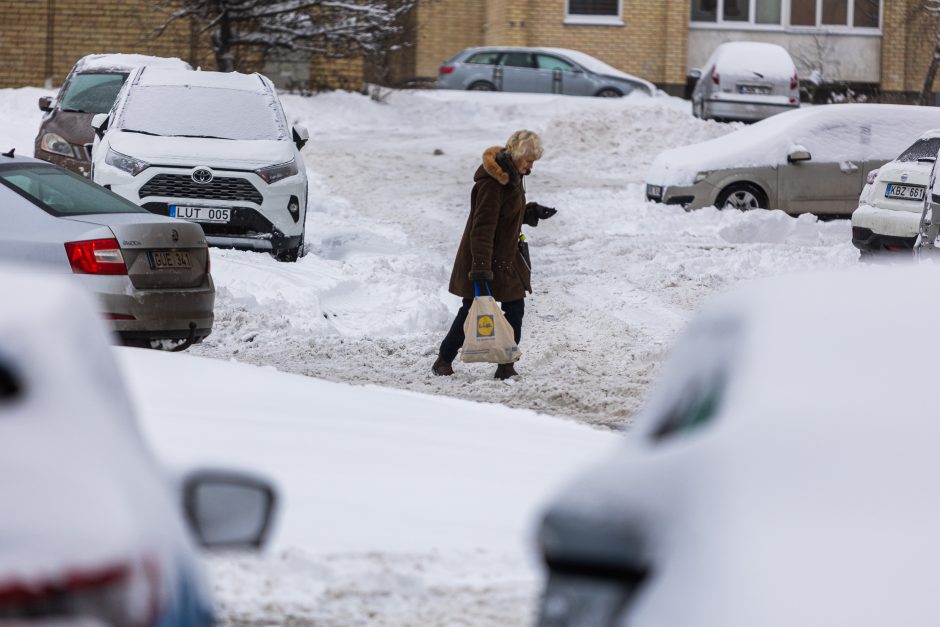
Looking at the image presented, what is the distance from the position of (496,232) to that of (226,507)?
22.6 feet

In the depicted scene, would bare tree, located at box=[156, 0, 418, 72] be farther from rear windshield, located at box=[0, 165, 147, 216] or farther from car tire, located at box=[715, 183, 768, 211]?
rear windshield, located at box=[0, 165, 147, 216]

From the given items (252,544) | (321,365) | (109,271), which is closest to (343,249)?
(321,365)

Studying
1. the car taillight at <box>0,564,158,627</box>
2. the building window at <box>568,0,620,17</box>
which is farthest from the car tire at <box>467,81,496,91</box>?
the car taillight at <box>0,564,158,627</box>

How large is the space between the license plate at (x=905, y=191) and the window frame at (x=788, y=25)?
22532 millimetres

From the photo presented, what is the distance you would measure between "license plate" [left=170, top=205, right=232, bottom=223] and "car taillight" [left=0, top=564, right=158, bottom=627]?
11094 millimetres

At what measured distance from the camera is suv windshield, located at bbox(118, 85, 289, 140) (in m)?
13.7

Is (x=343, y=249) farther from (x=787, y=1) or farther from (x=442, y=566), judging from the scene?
(x=787, y=1)

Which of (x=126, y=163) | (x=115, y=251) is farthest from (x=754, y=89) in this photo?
(x=115, y=251)

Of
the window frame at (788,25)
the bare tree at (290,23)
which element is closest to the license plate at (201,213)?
the bare tree at (290,23)

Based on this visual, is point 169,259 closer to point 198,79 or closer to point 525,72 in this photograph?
point 198,79

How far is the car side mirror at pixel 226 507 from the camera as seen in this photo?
2645mm

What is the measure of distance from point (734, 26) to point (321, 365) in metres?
28.1

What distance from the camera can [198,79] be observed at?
14539 mm

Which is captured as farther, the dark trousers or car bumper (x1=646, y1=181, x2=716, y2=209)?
car bumper (x1=646, y1=181, x2=716, y2=209)
